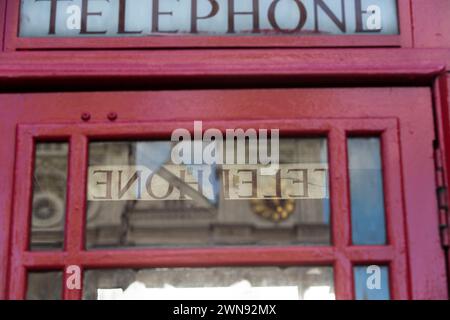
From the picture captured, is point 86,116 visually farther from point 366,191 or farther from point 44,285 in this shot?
point 366,191

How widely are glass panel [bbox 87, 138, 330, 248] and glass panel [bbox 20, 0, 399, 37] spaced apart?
296 millimetres

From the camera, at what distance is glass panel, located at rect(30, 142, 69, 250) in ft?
5.89

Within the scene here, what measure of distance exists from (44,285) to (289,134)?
0.68m

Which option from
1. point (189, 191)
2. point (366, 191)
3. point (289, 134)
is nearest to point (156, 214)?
point (189, 191)

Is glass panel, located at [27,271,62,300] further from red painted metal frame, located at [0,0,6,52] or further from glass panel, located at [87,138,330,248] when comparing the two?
red painted metal frame, located at [0,0,6,52]

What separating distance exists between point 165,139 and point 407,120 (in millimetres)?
596

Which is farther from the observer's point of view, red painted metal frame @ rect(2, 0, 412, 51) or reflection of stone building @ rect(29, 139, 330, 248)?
red painted metal frame @ rect(2, 0, 412, 51)

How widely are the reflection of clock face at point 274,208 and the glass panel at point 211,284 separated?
0.58 ft

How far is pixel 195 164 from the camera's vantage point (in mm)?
1868

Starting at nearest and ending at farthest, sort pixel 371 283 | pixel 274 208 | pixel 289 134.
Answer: pixel 371 283, pixel 289 134, pixel 274 208

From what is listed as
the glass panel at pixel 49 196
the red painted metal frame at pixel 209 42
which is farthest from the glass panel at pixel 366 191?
the glass panel at pixel 49 196

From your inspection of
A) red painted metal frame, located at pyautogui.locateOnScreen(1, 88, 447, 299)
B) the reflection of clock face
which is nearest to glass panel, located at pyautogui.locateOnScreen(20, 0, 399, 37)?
red painted metal frame, located at pyautogui.locateOnScreen(1, 88, 447, 299)

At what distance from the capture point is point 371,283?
5.76ft
